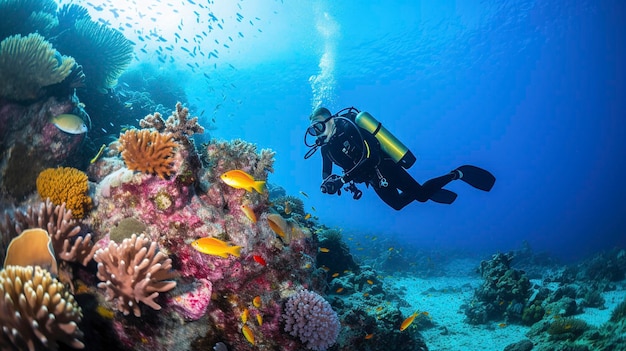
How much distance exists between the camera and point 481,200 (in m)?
105

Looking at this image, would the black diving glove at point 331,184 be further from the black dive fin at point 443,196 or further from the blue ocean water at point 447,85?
the blue ocean water at point 447,85

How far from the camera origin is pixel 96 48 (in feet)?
29.5

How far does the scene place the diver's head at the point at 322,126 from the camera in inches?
286

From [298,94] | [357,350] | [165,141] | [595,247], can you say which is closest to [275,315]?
[357,350]

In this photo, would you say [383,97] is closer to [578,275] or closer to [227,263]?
[578,275]

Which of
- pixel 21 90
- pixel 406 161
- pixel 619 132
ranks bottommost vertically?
pixel 21 90

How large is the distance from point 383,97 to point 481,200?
64116 mm

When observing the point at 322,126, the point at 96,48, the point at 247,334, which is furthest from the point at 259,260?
the point at 96,48

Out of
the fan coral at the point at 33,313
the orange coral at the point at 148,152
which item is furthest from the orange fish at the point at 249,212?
the fan coral at the point at 33,313

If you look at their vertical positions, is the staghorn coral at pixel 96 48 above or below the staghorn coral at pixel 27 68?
above

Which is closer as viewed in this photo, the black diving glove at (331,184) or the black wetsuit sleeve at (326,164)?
the black diving glove at (331,184)

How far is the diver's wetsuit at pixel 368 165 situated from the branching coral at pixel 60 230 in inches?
203

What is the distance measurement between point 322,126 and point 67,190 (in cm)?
498

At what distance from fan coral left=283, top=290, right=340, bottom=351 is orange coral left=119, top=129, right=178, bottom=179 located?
240 centimetres
